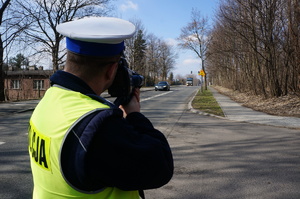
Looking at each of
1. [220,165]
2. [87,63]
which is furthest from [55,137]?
[220,165]

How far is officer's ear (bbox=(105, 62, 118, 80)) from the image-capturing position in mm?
1142

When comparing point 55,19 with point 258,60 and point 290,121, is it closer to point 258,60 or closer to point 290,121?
point 258,60

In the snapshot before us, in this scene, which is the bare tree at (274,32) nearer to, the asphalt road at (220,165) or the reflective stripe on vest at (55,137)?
the asphalt road at (220,165)

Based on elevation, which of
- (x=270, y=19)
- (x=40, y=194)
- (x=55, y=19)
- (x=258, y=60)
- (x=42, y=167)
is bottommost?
(x=40, y=194)

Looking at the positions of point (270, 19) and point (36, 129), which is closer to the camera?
point (36, 129)

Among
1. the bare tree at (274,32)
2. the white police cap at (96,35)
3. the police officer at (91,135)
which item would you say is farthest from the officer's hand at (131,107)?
the bare tree at (274,32)

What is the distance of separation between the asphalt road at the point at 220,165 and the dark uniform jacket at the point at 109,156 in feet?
8.63

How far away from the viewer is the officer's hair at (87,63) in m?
1.09

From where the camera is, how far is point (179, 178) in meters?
4.04

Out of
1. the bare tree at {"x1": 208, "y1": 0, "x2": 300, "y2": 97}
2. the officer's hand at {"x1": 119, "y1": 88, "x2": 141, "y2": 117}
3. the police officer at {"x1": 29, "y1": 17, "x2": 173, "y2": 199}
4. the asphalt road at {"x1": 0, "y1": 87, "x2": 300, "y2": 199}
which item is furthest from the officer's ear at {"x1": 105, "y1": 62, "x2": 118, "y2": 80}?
the bare tree at {"x1": 208, "y1": 0, "x2": 300, "y2": 97}

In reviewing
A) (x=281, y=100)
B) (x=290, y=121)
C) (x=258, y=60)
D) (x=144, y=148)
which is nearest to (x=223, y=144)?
(x=290, y=121)

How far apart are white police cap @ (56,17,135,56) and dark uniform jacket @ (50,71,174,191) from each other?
0.27 meters

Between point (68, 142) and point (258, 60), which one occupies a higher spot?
point (258, 60)

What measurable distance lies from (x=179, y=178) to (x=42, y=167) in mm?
3287
